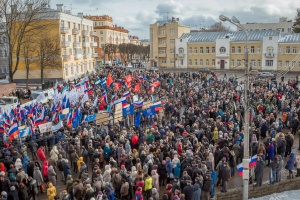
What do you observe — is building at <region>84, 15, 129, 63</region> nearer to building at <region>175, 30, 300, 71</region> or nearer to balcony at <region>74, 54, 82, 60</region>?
building at <region>175, 30, 300, 71</region>

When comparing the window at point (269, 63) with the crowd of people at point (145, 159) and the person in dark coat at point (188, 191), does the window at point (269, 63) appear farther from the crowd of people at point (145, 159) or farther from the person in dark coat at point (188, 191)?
the person in dark coat at point (188, 191)

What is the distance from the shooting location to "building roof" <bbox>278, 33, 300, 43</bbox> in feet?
170

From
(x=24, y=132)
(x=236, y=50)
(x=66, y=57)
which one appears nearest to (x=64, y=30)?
(x=66, y=57)

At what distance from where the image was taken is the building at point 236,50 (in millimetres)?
52812

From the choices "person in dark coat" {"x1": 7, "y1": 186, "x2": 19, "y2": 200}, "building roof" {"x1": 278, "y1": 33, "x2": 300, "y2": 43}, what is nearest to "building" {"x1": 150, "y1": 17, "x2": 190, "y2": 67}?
"building roof" {"x1": 278, "y1": 33, "x2": 300, "y2": 43}

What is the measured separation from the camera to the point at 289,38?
52844mm

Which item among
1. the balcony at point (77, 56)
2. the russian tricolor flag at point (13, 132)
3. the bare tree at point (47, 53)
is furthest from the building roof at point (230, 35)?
the russian tricolor flag at point (13, 132)

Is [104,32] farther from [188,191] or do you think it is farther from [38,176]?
[188,191]

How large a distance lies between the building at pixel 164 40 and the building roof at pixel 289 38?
65.0 feet

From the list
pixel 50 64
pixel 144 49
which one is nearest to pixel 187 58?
pixel 50 64

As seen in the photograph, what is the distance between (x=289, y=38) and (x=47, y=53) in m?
38.2

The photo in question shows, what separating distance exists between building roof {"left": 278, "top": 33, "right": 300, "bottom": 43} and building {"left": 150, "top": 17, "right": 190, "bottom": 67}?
19.8 metres

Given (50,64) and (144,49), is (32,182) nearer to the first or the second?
(50,64)

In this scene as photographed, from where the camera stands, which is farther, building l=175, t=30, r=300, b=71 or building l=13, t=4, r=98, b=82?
building l=175, t=30, r=300, b=71
